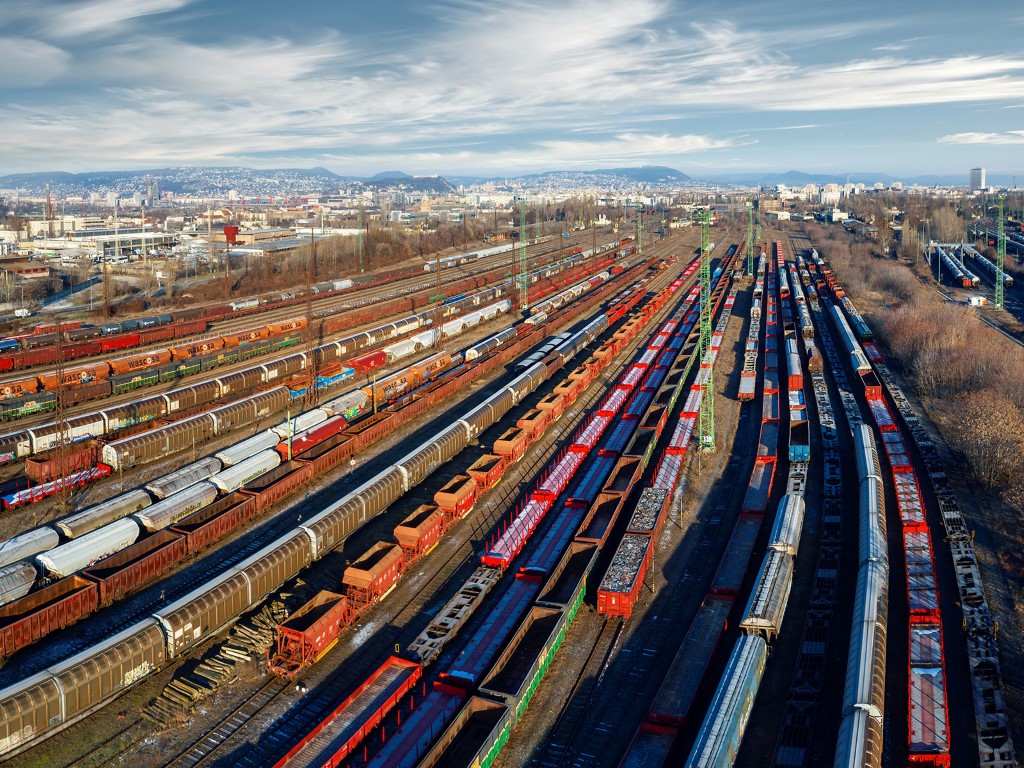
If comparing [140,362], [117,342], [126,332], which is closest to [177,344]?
[117,342]

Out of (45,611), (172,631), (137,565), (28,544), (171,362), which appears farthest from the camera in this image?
(171,362)

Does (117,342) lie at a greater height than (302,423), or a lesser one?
greater

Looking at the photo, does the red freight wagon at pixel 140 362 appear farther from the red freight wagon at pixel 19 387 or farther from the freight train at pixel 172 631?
the freight train at pixel 172 631

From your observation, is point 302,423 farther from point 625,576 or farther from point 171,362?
point 625,576

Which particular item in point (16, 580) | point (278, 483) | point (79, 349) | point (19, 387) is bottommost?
point (16, 580)

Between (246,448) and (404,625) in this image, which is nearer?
(404,625)
